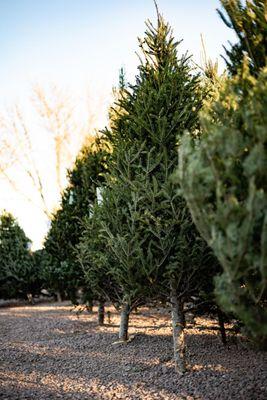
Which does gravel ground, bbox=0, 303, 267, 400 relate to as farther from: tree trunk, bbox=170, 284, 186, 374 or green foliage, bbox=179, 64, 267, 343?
green foliage, bbox=179, 64, 267, 343

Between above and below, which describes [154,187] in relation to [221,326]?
above

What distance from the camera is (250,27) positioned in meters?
3.40

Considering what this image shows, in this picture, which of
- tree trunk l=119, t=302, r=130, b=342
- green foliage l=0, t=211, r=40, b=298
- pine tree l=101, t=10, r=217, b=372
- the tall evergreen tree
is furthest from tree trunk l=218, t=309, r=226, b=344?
green foliage l=0, t=211, r=40, b=298

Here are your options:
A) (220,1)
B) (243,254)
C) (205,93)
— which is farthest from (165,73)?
(243,254)

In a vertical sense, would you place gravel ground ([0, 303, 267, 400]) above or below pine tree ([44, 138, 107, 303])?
below

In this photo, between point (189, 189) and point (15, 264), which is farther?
point (15, 264)

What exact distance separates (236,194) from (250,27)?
1705mm

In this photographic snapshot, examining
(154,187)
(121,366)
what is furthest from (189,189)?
(121,366)

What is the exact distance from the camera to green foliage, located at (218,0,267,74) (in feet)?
10.9

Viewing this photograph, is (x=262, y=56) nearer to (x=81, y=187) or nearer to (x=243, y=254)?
(x=243, y=254)

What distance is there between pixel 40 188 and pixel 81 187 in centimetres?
1076

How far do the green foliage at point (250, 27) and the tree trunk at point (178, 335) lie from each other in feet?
9.56

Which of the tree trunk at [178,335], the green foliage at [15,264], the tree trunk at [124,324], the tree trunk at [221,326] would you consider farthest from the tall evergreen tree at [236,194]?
the green foliage at [15,264]

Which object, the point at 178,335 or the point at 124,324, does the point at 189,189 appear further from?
the point at 124,324
